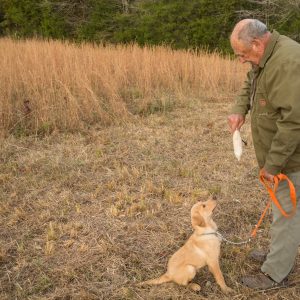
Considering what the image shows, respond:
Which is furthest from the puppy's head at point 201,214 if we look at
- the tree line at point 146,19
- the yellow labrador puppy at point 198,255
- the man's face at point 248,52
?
the tree line at point 146,19

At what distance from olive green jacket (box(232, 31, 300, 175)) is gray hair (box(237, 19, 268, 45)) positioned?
10 cm

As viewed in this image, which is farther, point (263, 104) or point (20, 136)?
point (20, 136)

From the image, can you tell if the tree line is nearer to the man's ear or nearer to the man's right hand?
the man's right hand

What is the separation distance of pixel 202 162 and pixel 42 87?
329 cm

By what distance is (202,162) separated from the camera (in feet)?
18.2

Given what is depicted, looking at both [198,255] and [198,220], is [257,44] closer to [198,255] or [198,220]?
[198,220]

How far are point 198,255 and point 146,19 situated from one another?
55.0 ft

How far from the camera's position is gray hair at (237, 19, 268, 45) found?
8.63 ft

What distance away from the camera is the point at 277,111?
269 centimetres

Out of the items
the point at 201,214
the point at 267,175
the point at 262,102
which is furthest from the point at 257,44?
the point at 201,214

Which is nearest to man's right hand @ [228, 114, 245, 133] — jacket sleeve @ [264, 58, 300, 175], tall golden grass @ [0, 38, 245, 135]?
jacket sleeve @ [264, 58, 300, 175]

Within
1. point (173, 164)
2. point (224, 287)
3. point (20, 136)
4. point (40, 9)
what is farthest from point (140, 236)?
point (40, 9)

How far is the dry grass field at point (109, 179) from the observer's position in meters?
3.39

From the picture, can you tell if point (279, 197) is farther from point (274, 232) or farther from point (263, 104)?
point (263, 104)
